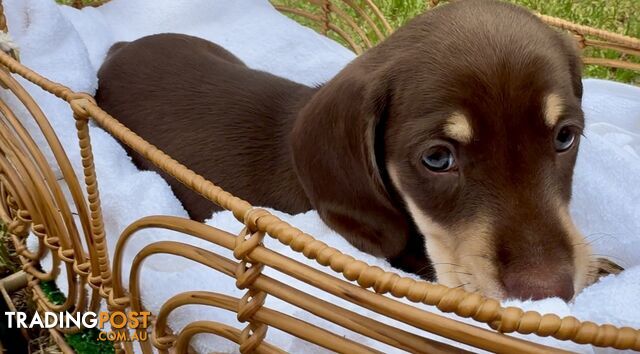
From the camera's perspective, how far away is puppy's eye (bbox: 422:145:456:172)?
1.13 m

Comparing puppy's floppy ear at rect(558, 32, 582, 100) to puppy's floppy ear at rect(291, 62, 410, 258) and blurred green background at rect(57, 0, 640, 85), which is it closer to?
puppy's floppy ear at rect(291, 62, 410, 258)

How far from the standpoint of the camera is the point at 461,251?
115cm

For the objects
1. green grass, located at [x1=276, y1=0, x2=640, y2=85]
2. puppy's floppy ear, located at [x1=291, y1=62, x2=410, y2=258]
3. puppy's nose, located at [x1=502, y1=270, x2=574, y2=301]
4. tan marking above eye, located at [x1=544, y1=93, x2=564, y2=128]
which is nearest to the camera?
puppy's nose, located at [x1=502, y1=270, x2=574, y2=301]

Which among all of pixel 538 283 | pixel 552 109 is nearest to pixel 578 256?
pixel 538 283

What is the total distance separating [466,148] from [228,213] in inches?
22.7

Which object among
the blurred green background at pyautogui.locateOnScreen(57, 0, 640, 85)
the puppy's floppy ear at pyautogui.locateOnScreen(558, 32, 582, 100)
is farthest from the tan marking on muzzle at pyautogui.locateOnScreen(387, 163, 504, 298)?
the blurred green background at pyautogui.locateOnScreen(57, 0, 640, 85)

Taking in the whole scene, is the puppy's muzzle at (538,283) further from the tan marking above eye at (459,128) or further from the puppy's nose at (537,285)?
the tan marking above eye at (459,128)

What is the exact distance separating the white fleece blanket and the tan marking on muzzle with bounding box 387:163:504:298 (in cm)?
9

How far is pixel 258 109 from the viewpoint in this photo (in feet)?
5.66

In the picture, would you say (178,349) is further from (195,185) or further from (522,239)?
(522,239)

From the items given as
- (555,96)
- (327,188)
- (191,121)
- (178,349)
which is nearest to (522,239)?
(555,96)

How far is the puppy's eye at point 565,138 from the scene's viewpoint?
116 centimetres

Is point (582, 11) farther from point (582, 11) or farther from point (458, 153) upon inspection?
point (458, 153)

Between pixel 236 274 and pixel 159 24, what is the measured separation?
1.97 metres
